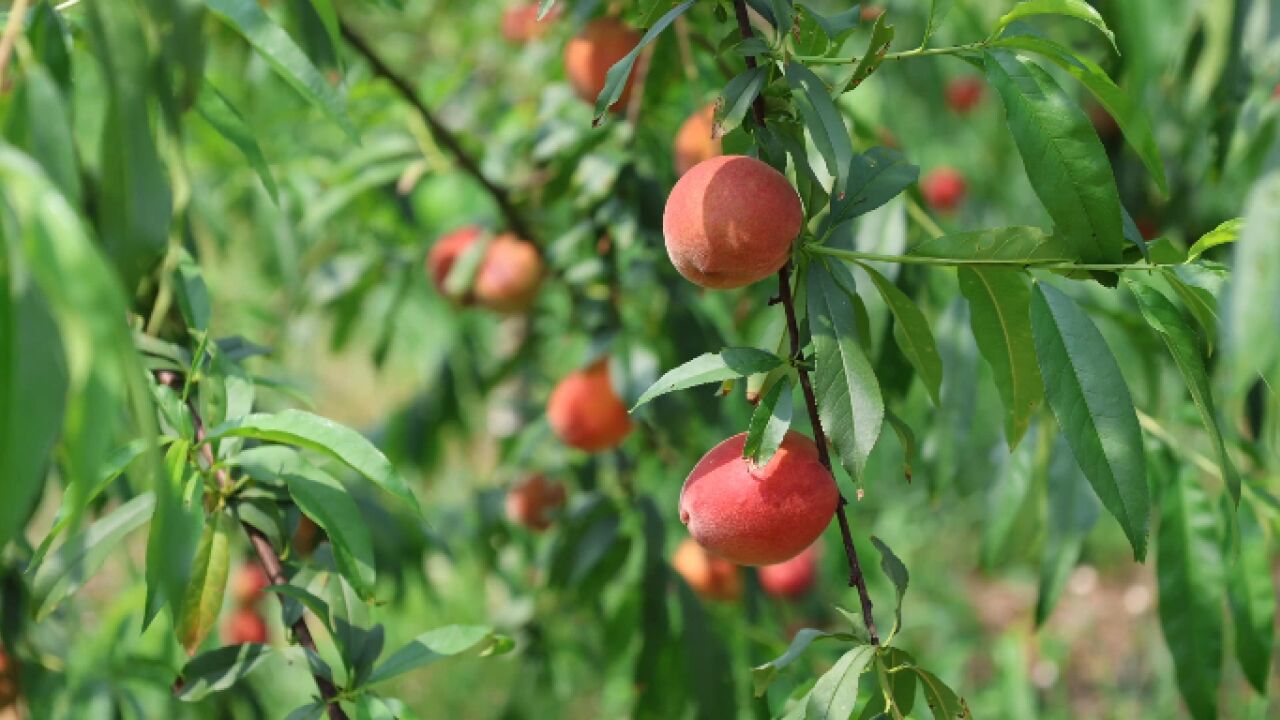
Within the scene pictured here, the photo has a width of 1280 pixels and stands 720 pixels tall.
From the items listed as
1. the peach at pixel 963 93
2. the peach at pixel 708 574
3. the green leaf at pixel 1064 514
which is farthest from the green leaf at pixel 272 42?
the peach at pixel 963 93

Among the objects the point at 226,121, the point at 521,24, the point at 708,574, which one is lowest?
the point at 708,574

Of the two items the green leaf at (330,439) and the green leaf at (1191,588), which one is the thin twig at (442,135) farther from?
the green leaf at (1191,588)

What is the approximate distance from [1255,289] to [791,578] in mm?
1386

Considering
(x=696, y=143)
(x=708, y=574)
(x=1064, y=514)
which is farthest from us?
(x=708, y=574)

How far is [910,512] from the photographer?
2.56 metres

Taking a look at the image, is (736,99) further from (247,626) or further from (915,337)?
(247,626)

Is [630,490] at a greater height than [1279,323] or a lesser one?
lesser

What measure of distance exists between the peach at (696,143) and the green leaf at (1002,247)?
456 millimetres

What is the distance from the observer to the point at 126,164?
0.39m

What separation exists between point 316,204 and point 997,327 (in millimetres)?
997

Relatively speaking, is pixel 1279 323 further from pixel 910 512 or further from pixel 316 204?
pixel 910 512

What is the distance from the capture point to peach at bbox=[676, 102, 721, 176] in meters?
1.10

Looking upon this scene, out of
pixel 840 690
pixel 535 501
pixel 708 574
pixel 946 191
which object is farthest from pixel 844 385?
pixel 946 191

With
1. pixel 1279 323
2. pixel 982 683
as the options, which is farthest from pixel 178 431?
pixel 982 683
